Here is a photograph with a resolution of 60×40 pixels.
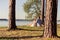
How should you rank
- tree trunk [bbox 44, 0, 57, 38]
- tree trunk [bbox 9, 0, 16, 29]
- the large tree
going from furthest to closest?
1. the large tree
2. tree trunk [bbox 9, 0, 16, 29]
3. tree trunk [bbox 44, 0, 57, 38]

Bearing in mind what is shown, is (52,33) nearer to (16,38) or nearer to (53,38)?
(53,38)

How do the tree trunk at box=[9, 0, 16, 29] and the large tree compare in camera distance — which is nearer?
the tree trunk at box=[9, 0, 16, 29]

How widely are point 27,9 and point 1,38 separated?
25516 millimetres

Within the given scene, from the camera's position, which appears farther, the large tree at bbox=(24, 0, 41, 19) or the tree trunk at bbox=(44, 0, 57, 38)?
the large tree at bbox=(24, 0, 41, 19)

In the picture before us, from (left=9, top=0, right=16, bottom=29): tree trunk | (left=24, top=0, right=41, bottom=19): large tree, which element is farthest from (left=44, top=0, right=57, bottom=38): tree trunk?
(left=24, top=0, right=41, bottom=19): large tree

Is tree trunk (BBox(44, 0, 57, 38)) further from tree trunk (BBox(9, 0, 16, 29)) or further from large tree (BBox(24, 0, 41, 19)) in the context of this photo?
large tree (BBox(24, 0, 41, 19))

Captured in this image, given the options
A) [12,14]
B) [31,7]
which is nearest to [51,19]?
[12,14]

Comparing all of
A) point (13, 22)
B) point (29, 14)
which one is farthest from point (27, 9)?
point (13, 22)

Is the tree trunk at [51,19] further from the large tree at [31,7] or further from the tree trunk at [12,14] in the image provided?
the large tree at [31,7]

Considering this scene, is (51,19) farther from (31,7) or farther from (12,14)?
(31,7)

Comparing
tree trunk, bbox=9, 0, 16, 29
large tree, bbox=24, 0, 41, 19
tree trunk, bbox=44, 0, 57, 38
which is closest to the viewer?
tree trunk, bbox=44, 0, 57, 38

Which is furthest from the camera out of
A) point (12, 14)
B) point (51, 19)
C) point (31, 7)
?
point (31, 7)

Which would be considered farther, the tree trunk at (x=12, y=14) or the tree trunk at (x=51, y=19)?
the tree trunk at (x=12, y=14)

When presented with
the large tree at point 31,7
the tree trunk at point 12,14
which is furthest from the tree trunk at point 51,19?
the large tree at point 31,7
